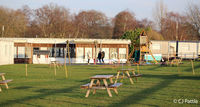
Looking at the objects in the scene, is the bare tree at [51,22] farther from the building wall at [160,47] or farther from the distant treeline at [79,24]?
the building wall at [160,47]

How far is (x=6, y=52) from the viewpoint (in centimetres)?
3672

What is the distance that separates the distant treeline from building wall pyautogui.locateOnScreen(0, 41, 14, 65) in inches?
876

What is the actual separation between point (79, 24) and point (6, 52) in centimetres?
4628

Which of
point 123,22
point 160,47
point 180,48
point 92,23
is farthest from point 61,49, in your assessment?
point 92,23

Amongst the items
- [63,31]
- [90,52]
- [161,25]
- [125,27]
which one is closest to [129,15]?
[125,27]

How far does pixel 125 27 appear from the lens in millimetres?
80250

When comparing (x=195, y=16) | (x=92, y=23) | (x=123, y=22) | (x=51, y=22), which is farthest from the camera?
(x=92, y=23)

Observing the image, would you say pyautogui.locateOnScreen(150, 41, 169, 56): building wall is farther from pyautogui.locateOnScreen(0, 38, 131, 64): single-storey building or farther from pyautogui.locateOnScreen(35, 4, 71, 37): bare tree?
pyautogui.locateOnScreen(35, 4, 71, 37): bare tree

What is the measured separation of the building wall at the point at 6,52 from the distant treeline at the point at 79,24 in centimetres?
2224

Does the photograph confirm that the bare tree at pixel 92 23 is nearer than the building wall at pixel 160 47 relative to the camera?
No

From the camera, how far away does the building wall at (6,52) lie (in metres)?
35.3

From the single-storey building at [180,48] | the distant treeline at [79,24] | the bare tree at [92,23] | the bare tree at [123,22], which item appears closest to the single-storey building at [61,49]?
the single-storey building at [180,48]

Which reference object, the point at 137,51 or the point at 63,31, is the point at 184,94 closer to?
the point at 137,51

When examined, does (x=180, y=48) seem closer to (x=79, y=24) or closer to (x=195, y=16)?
(x=195, y=16)
